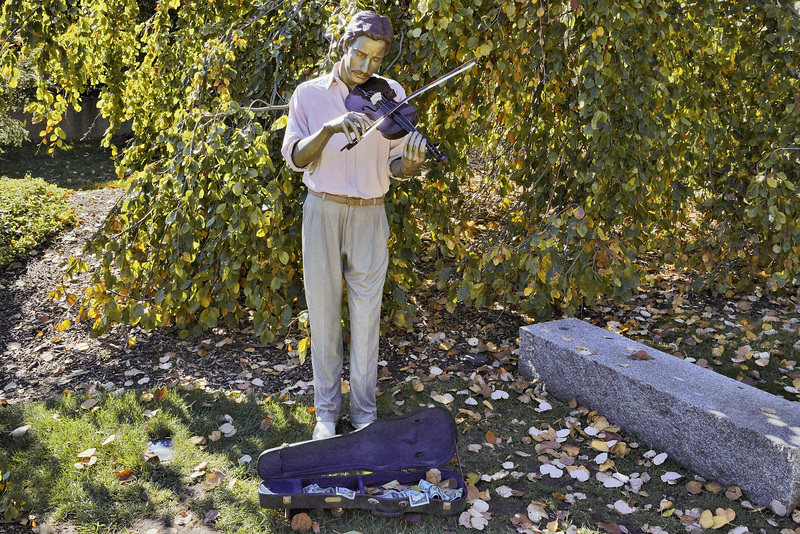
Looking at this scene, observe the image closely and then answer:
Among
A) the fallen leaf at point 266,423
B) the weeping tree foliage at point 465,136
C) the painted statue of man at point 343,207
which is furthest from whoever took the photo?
the weeping tree foliage at point 465,136

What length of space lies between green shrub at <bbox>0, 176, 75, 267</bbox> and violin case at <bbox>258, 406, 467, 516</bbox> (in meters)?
3.61

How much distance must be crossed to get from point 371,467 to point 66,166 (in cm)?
853

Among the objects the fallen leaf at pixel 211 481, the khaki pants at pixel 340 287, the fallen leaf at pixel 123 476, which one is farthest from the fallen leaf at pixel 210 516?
the khaki pants at pixel 340 287

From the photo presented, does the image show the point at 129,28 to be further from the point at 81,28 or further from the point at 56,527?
the point at 56,527

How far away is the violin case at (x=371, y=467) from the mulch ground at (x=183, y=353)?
95 centimetres

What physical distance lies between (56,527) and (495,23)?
2.98m

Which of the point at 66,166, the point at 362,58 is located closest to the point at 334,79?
the point at 362,58

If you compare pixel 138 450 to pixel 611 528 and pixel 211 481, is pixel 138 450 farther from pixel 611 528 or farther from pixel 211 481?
pixel 611 528

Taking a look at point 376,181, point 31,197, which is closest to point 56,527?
point 376,181

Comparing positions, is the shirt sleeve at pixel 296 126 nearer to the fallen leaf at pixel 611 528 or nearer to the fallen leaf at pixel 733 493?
the fallen leaf at pixel 611 528

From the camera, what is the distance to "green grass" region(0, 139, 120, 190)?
8758 millimetres

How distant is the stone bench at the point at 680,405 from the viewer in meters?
2.58

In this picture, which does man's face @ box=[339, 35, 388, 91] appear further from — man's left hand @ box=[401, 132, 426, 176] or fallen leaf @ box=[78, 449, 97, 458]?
fallen leaf @ box=[78, 449, 97, 458]

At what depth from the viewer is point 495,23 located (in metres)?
3.49
